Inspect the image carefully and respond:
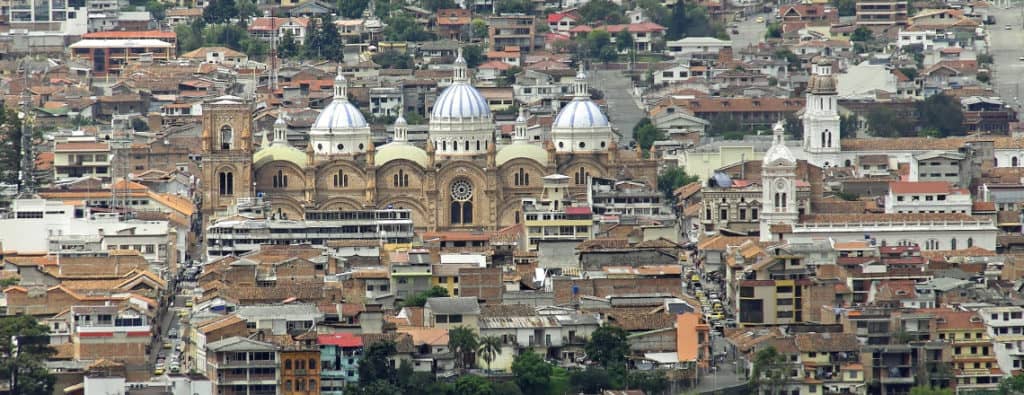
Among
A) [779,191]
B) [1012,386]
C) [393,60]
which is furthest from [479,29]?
[1012,386]

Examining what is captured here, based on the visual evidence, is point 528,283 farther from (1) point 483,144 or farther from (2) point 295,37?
(2) point 295,37

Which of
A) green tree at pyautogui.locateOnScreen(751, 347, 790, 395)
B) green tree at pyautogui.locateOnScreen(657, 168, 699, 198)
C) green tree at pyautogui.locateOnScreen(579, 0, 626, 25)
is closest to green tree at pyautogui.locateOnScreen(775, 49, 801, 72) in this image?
green tree at pyautogui.locateOnScreen(579, 0, 626, 25)

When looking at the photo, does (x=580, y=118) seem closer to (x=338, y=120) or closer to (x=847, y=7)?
(x=338, y=120)

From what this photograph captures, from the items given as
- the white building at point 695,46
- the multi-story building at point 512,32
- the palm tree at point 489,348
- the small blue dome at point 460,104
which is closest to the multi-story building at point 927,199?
the small blue dome at point 460,104

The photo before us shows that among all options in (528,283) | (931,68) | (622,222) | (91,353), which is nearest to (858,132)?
(931,68)

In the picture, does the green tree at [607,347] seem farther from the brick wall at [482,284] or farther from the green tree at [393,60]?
the green tree at [393,60]

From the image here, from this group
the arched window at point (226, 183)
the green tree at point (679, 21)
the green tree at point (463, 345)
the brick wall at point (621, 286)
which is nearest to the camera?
the green tree at point (463, 345)
